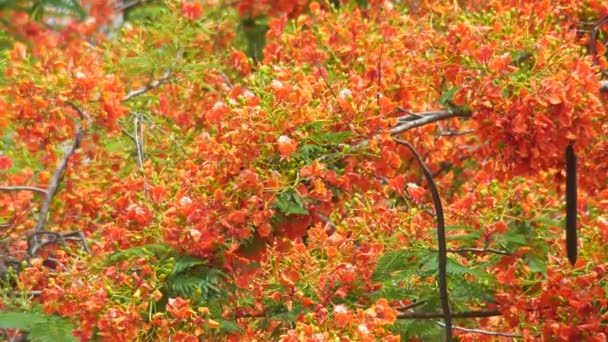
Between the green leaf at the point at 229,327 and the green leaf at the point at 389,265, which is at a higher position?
the green leaf at the point at 389,265

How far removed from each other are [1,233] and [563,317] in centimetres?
219

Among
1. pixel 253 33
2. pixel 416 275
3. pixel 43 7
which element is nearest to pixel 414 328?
pixel 416 275

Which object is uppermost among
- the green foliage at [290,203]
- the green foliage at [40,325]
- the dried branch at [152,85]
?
the dried branch at [152,85]

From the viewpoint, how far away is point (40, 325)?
323cm

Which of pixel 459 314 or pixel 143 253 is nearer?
pixel 143 253

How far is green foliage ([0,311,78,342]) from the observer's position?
124 inches

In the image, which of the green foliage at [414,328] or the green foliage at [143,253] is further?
the green foliage at [414,328]

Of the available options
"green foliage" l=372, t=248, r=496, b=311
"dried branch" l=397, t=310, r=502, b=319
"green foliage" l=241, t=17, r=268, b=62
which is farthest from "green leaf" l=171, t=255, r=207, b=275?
"green foliage" l=241, t=17, r=268, b=62

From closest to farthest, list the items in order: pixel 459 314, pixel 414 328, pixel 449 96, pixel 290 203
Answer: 1. pixel 290 203
2. pixel 459 314
3. pixel 449 96
4. pixel 414 328

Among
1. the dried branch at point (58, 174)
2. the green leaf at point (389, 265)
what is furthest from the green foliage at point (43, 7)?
the green leaf at point (389, 265)

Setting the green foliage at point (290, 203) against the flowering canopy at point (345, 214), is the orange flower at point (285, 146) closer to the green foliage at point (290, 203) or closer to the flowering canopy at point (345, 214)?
the flowering canopy at point (345, 214)

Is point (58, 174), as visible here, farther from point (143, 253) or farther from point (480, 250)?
point (480, 250)

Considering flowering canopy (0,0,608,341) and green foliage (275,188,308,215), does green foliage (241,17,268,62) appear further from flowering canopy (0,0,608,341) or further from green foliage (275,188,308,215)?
green foliage (275,188,308,215)

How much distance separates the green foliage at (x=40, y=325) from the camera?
3.16 m
